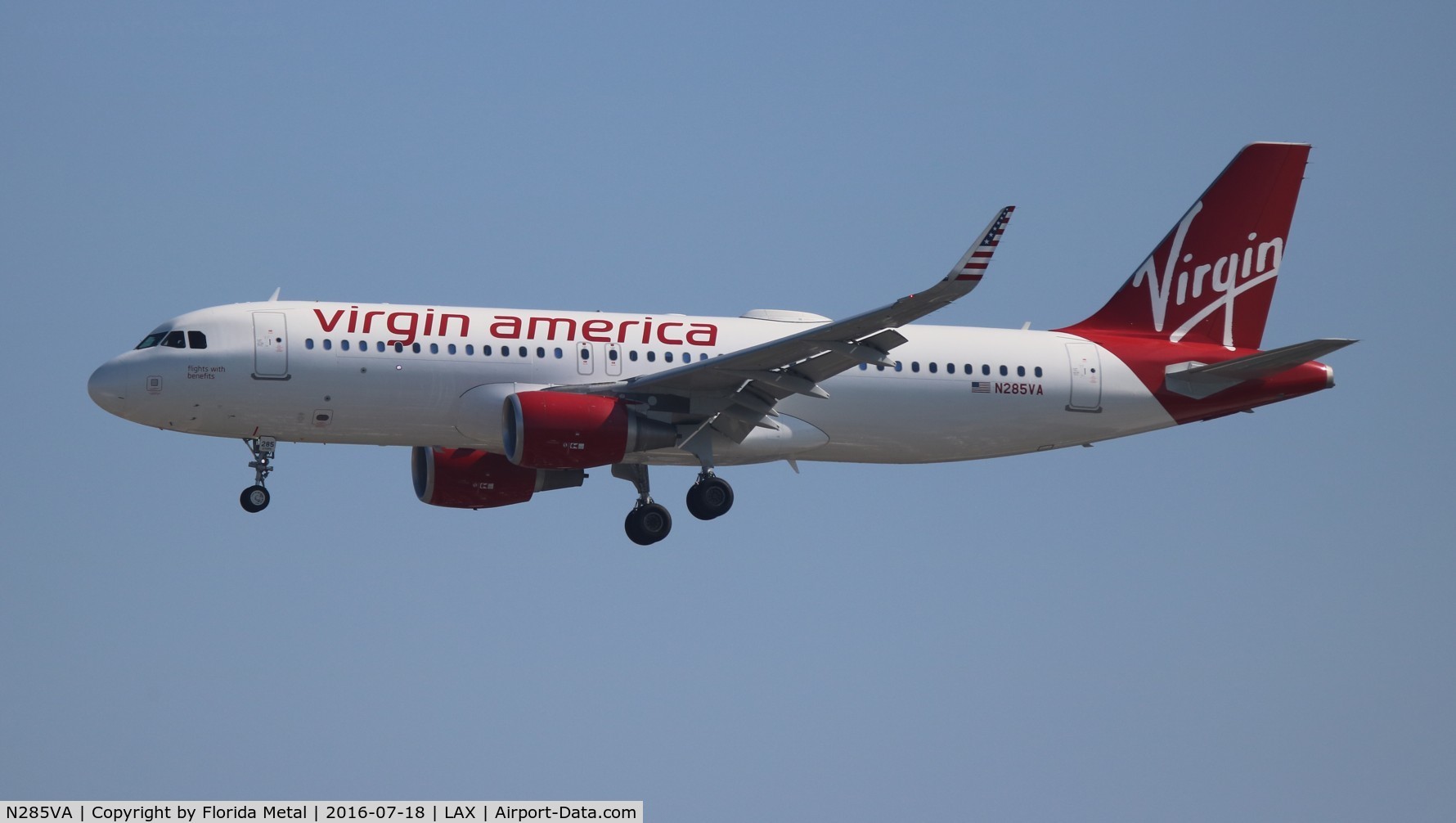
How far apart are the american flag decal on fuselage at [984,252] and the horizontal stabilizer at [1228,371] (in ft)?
35.3

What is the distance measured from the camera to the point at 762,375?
4328 cm

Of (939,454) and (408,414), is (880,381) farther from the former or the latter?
(408,414)

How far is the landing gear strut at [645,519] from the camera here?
47.2 metres

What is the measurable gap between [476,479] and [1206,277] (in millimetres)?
18458

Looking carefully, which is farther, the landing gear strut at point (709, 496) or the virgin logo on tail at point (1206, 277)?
the virgin logo on tail at point (1206, 277)

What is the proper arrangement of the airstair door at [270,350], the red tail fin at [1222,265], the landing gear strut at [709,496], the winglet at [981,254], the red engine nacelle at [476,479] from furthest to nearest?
the red tail fin at [1222,265] < the red engine nacelle at [476,479] < the landing gear strut at [709,496] < the airstair door at [270,350] < the winglet at [981,254]

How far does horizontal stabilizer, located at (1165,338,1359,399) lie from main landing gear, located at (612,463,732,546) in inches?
434

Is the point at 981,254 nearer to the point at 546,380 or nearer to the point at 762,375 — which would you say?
the point at 762,375

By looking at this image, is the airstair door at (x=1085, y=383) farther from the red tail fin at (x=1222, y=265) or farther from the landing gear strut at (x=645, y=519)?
the landing gear strut at (x=645, y=519)

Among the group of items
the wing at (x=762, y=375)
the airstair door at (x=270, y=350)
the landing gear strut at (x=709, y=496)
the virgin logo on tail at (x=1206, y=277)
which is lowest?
the landing gear strut at (x=709, y=496)

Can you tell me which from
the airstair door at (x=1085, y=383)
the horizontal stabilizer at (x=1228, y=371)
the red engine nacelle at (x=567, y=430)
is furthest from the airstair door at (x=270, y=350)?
the horizontal stabilizer at (x=1228, y=371)

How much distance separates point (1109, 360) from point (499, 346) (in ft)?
47.2

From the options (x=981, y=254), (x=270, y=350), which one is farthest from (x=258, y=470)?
(x=981, y=254)

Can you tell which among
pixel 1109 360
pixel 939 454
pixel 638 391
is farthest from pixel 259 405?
pixel 1109 360
